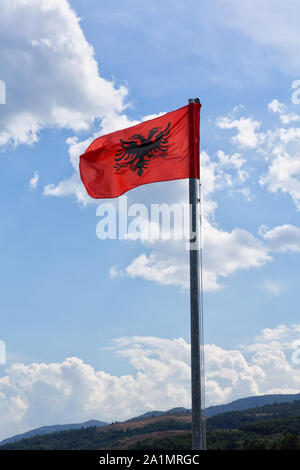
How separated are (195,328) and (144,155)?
266 inches

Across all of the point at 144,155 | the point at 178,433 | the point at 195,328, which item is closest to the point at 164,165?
the point at 144,155

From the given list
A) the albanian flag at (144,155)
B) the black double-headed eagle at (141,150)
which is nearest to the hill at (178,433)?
the albanian flag at (144,155)

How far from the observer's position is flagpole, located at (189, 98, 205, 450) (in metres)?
15.1

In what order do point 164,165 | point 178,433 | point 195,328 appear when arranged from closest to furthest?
point 195,328
point 164,165
point 178,433

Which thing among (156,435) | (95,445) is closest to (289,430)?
(156,435)

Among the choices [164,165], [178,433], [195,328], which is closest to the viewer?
[195,328]

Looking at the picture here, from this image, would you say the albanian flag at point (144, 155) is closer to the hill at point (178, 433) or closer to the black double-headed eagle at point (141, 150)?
the black double-headed eagle at point (141, 150)

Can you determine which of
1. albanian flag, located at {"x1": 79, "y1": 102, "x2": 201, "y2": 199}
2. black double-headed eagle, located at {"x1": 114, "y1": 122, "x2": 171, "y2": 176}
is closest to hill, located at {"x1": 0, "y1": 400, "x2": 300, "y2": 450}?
albanian flag, located at {"x1": 79, "y1": 102, "x2": 201, "y2": 199}

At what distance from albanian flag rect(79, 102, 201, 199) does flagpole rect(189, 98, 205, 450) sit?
4.48 feet

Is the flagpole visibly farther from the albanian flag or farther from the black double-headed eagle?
the black double-headed eagle

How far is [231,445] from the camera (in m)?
65.9

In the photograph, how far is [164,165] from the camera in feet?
60.5

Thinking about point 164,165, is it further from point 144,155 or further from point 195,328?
point 195,328

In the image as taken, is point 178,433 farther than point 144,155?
Yes
